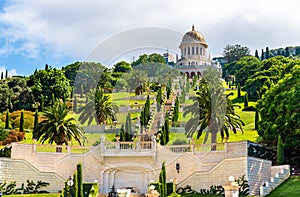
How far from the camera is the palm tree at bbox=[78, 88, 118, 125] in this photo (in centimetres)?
4400

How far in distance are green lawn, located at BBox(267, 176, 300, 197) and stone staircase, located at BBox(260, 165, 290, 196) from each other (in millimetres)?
261

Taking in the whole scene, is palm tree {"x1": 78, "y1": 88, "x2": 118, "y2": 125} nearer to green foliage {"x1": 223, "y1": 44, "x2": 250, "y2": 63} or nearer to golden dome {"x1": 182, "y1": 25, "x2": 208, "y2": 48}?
golden dome {"x1": 182, "y1": 25, "x2": 208, "y2": 48}

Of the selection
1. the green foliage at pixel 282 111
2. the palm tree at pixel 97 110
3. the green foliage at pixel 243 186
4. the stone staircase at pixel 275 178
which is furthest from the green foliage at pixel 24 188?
the green foliage at pixel 282 111

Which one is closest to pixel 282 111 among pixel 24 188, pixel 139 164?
pixel 139 164

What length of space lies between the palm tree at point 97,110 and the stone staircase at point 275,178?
19.1 metres

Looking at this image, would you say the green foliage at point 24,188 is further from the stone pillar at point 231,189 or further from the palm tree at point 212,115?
the stone pillar at point 231,189

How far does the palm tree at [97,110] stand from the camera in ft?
144

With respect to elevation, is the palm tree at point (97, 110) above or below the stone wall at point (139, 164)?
above

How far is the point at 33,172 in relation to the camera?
101 ft

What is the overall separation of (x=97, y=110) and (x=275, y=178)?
2077 centimetres

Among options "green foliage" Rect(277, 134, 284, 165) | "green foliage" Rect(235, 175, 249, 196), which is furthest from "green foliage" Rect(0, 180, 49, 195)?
"green foliage" Rect(277, 134, 284, 165)

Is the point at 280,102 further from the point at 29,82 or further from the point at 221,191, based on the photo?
the point at 29,82

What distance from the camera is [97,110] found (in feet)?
146

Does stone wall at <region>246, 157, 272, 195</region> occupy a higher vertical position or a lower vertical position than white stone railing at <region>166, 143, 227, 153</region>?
lower
